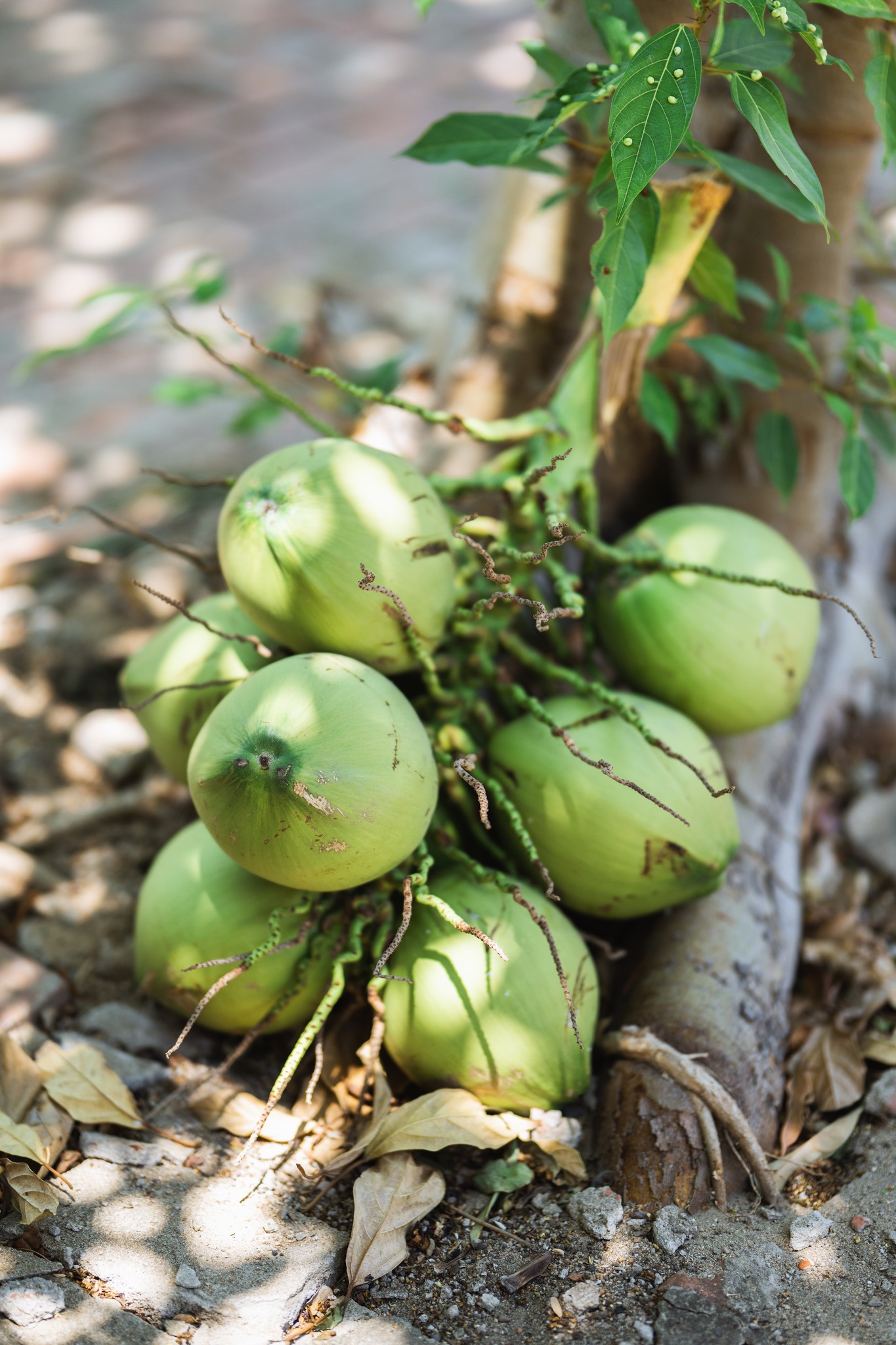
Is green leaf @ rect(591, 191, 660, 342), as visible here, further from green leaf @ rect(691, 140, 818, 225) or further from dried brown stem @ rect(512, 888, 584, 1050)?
dried brown stem @ rect(512, 888, 584, 1050)

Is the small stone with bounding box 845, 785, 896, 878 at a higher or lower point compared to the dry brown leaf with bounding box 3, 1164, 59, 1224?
lower

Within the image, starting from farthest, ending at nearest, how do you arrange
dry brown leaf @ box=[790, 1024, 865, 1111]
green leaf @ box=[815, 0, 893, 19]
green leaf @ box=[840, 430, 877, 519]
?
green leaf @ box=[840, 430, 877, 519], dry brown leaf @ box=[790, 1024, 865, 1111], green leaf @ box=[815, 0, 893, 19]

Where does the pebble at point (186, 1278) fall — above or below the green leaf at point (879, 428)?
below

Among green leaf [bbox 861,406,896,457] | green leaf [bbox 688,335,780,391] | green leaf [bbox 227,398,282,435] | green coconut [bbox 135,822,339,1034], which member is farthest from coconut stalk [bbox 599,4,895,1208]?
green leaf [bbox 227,398,282,435]

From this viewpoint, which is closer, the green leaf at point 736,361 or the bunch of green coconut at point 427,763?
the bunch of green coconut at point 427,763

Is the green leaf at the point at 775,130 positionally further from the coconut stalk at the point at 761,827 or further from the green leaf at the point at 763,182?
the coconut stalk at the point at 761,827

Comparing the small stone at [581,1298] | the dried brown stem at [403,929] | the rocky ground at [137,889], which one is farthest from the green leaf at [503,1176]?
the dried brown stem at [403,929]

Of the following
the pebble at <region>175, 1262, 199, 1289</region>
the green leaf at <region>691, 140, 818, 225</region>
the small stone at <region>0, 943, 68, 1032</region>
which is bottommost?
the small stone at <region>0, 943, 68, 1032</region>

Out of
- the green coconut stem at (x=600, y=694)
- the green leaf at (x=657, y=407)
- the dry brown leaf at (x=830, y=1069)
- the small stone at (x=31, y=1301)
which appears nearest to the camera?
the small stone at (x=31, y=1301)
